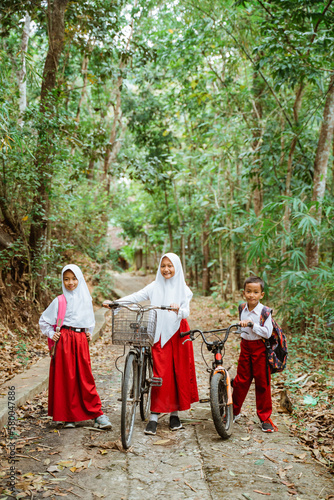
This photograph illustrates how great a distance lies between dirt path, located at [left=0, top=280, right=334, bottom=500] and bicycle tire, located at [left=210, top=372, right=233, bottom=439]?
0.14 meters

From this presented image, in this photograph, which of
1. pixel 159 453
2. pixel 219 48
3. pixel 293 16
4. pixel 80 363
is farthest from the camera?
pixel 219 48

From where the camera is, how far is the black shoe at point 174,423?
13.0ft

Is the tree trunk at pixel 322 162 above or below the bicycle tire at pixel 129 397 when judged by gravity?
above

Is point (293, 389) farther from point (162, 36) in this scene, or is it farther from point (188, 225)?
point (188, 225)

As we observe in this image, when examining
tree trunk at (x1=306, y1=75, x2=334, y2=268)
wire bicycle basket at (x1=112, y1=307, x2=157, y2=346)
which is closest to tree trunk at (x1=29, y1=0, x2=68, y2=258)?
wire bicycle basket at (x1=112, y1=307, x2=157, y2=346)

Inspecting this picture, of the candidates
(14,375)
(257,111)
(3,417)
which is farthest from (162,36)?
(3,417)

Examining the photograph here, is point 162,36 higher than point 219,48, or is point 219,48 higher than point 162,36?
point 162,36

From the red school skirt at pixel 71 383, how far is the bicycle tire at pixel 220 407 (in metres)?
1.20

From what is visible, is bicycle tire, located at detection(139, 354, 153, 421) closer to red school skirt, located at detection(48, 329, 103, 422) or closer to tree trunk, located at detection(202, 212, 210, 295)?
A: red school skirt, located at detection(48, 329, 103, 422)

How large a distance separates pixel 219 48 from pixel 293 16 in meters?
3.45

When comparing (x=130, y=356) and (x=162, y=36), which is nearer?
(x=130, y=356)

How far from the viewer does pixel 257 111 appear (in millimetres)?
9523

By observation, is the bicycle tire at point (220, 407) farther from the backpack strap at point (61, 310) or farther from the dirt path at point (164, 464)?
the backpack strap at point (61, 310)

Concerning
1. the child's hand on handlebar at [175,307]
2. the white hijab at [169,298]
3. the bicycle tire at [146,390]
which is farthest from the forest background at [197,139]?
the bicycle tire at [146,390]
